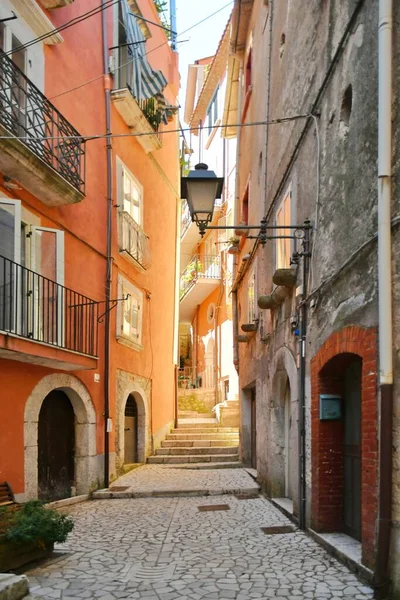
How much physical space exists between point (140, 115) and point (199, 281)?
1159cm

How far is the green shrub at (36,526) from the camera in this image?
582cm

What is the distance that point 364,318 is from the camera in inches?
212

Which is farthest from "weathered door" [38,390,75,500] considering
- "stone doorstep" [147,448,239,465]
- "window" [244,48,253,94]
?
"window" [244,48,253,94]

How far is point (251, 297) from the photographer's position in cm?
1372

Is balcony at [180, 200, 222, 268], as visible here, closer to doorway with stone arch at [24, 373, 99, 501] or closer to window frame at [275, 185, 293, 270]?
doorway with stone arch at [24, 373, 99, 501]

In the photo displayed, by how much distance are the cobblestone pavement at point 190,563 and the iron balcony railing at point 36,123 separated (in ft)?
18.4

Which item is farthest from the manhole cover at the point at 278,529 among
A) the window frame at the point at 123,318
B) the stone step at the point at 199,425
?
the stone step at the point at 199,425

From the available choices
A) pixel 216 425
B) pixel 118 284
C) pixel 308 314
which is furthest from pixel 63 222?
pixel 216 425

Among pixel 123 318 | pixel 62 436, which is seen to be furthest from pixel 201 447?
pixel 62 436

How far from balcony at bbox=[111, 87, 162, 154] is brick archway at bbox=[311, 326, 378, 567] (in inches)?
280

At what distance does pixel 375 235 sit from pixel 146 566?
4.17m

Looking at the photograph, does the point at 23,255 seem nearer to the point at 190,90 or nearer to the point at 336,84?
the point at 336,84

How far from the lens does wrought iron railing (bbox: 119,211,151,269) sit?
43.5 feet

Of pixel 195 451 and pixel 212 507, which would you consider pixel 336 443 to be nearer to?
pixel 212 507
